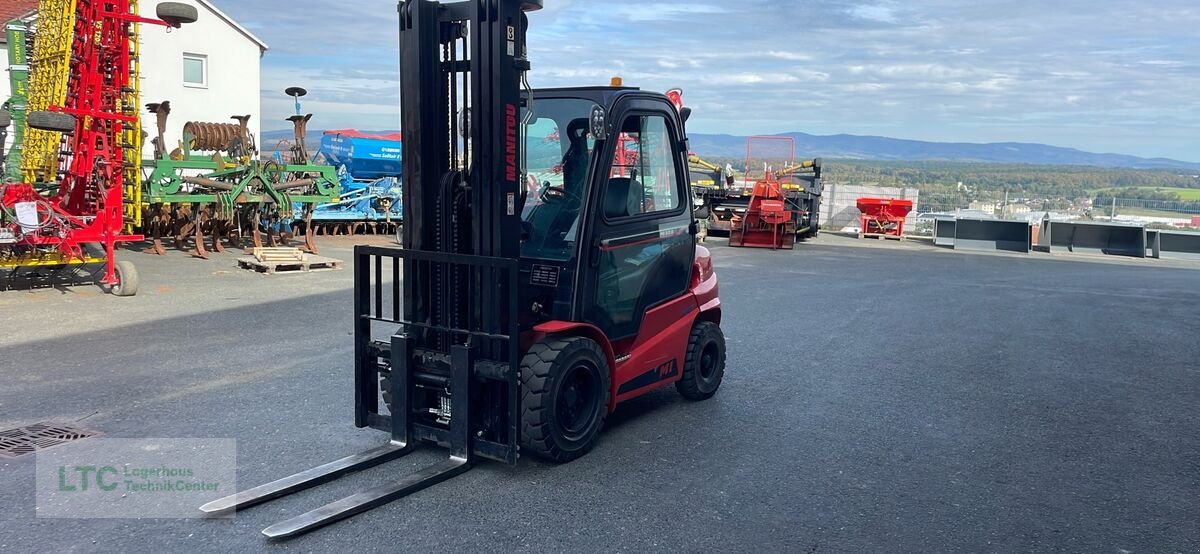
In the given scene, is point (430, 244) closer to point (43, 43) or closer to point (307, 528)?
point (307, 528)

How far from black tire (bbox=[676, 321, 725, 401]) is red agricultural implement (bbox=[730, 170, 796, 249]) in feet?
45.7

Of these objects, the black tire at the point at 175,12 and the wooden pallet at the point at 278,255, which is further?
the wooden pallet at the point at 278,255

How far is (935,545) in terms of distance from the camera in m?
4.02

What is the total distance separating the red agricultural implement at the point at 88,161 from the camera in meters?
10.0

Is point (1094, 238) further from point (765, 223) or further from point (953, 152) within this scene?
point (953, 152)

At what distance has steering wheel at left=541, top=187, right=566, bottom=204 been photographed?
5.33 metres

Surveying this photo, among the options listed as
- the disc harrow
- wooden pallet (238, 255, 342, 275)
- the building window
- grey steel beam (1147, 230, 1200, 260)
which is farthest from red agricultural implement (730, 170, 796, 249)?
the building window

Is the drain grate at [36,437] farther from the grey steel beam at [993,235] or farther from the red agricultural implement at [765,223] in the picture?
the grey steel beam at [993,235]

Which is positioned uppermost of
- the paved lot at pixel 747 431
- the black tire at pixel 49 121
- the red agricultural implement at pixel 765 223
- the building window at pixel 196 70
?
the building window at pixel 196 70

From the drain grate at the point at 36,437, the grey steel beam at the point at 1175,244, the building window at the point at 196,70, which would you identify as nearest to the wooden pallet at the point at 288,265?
the drain grate at the point at 36,437

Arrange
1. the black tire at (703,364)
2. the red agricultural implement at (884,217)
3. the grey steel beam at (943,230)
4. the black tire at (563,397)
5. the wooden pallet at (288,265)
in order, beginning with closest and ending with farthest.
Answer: the black tire at (563,397), the black tire at (703,364), the wooden pallet at (288,265), the grey steel beam at (943,230), the red agricultural implement at (884,217)

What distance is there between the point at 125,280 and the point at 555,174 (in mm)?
7384

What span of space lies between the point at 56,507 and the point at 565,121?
3291 millimetres

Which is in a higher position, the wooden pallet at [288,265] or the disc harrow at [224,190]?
the disc harrow at [224,190]
